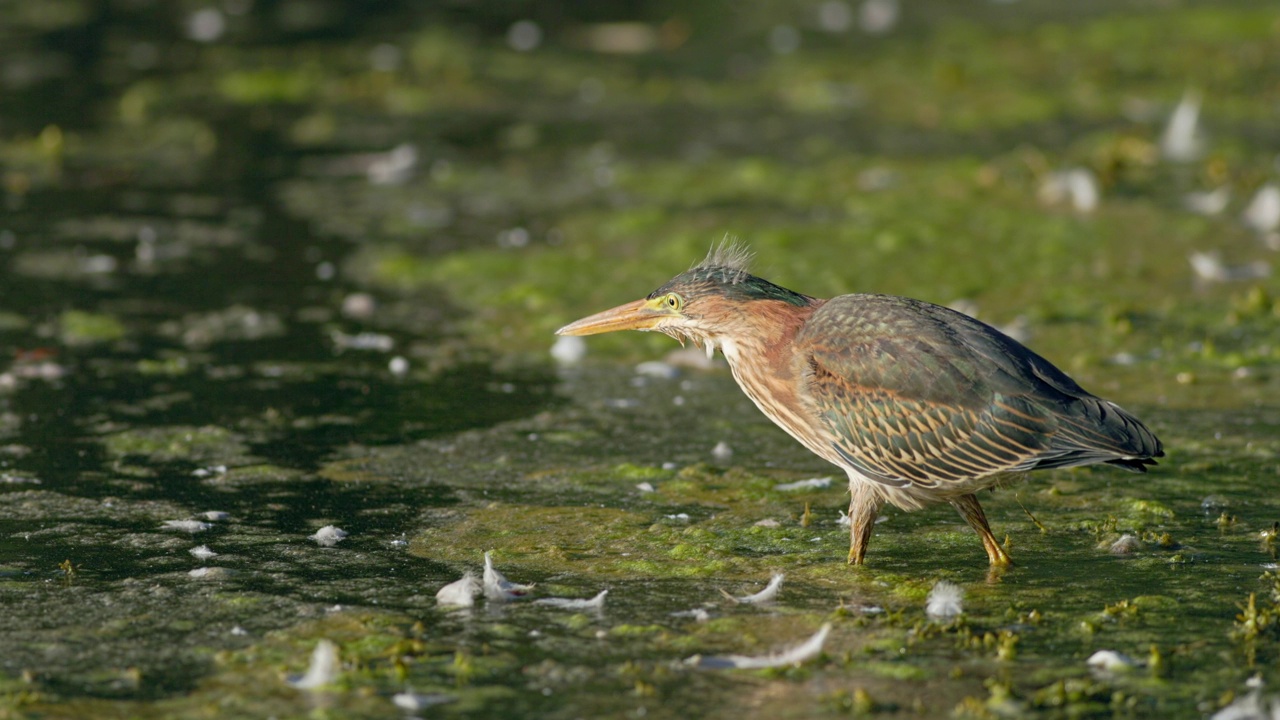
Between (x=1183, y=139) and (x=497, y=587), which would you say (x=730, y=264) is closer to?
(x=497, y=587)

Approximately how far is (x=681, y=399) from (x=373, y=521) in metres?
2.11

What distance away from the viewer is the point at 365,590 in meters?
5.25

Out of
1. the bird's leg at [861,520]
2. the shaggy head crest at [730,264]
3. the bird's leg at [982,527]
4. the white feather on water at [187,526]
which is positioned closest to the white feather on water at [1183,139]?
the shaggy head crest at [730,264]

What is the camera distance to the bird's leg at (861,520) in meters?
5.55

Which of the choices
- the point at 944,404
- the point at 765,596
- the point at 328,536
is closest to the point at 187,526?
the point at 328,536

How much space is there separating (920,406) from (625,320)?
4.82ft

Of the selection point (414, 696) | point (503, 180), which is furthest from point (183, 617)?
point (503, 180)

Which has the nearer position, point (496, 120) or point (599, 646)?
point (599, 646)

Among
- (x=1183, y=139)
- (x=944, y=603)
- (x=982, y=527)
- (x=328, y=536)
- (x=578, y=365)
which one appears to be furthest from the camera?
(x=1183, y=139)

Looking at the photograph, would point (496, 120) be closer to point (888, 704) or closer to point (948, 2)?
point (948, 2)

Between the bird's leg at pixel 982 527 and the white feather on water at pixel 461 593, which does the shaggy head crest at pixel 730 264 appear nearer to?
the bird's leg at pixel 982 527

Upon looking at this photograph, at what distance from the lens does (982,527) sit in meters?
5.53

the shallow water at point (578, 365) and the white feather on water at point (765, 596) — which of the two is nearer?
the shallow water at point (578, 365)

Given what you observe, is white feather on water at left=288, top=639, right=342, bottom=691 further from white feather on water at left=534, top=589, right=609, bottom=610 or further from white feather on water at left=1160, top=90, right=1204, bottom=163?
white feather on water at left=1160, top=90, right=1204, bottom=163
